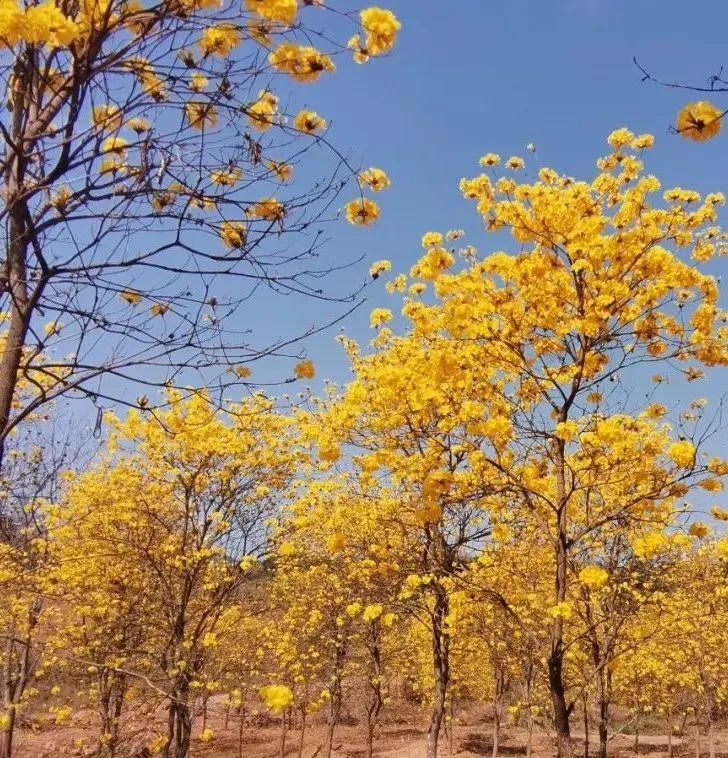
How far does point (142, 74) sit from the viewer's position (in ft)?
8.06

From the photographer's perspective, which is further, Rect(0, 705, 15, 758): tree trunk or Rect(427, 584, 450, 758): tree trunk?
Rect(0, 705, 15, 758): tree trunk

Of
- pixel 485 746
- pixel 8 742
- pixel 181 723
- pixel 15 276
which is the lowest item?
pixel 485 746

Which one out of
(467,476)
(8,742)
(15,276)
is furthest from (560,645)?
(8,742)

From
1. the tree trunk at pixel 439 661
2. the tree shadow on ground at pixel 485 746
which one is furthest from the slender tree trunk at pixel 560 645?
the tree shadow on ground at pixel 485 746

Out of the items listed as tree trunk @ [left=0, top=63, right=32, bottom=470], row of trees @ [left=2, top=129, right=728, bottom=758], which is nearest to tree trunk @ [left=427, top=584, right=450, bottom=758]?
row of trees @ [left=2, top=129, right=728, bottom=758]

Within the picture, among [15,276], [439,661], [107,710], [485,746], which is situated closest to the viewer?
[15,276]

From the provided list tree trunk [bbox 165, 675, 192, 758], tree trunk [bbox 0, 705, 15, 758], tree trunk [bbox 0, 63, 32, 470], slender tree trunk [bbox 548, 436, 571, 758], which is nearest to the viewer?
tree trunk [bbox 0, 63, 32, 470]

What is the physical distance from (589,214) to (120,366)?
4220 millimetres

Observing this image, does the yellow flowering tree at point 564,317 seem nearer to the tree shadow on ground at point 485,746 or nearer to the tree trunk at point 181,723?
the tree trunk at point 181,723

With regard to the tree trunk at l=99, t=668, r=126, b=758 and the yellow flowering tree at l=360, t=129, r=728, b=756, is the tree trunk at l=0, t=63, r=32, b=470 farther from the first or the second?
the tree trunk at l=99, t=668, r=126, b=758

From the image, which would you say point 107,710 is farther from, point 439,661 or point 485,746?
point 485,746

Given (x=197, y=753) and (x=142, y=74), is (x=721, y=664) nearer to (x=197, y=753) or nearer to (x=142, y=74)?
(x=197, y=753)

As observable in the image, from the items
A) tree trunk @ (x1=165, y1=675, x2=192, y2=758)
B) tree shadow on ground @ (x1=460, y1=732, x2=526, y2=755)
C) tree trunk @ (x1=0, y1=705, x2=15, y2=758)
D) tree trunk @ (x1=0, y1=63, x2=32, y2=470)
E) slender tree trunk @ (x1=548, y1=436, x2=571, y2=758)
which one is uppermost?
tree trunk @ (x1=0, y1=63, x2=32, y2=470)

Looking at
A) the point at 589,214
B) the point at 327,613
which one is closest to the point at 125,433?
the point at 589,214
